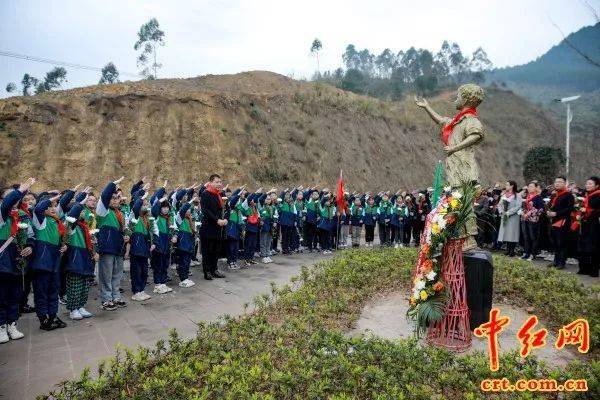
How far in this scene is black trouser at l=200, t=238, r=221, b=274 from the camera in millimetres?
9523

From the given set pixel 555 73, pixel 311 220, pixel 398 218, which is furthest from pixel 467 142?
pixel 555 73

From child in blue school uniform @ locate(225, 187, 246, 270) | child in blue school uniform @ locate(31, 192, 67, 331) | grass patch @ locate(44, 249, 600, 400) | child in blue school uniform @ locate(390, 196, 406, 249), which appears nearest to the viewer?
grass patch @ locate(44, 249, 600, 400)

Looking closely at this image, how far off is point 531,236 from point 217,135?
18.7 metres

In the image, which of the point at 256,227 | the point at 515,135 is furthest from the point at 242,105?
the point at 515,135

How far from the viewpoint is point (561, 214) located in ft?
33.5

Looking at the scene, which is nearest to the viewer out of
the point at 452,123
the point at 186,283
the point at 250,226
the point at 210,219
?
the point at 452,123

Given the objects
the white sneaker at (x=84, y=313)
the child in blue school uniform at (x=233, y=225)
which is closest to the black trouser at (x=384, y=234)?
the child in blue school uniform at (x=233, y=225)

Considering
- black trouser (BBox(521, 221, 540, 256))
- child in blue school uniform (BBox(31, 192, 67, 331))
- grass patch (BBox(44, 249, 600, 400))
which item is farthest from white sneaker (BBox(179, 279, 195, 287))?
black trouser (BBox(521, 221, 540, 256))

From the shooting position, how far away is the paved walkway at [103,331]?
4.59m

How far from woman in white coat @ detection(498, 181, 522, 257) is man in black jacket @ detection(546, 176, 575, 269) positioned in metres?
1.95

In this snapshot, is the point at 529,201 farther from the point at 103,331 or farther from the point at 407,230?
the point at 103,331

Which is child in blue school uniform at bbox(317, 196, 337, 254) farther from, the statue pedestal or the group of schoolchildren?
the statue pedestal

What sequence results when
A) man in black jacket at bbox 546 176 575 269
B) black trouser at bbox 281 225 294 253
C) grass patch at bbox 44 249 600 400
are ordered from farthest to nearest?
black trouser at bbox 281 225 294 253
man in black jacket at bbox 546 176 575 269
grass patch at bbox 44 249 600 400

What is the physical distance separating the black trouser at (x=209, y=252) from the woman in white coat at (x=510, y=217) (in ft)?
30.0
